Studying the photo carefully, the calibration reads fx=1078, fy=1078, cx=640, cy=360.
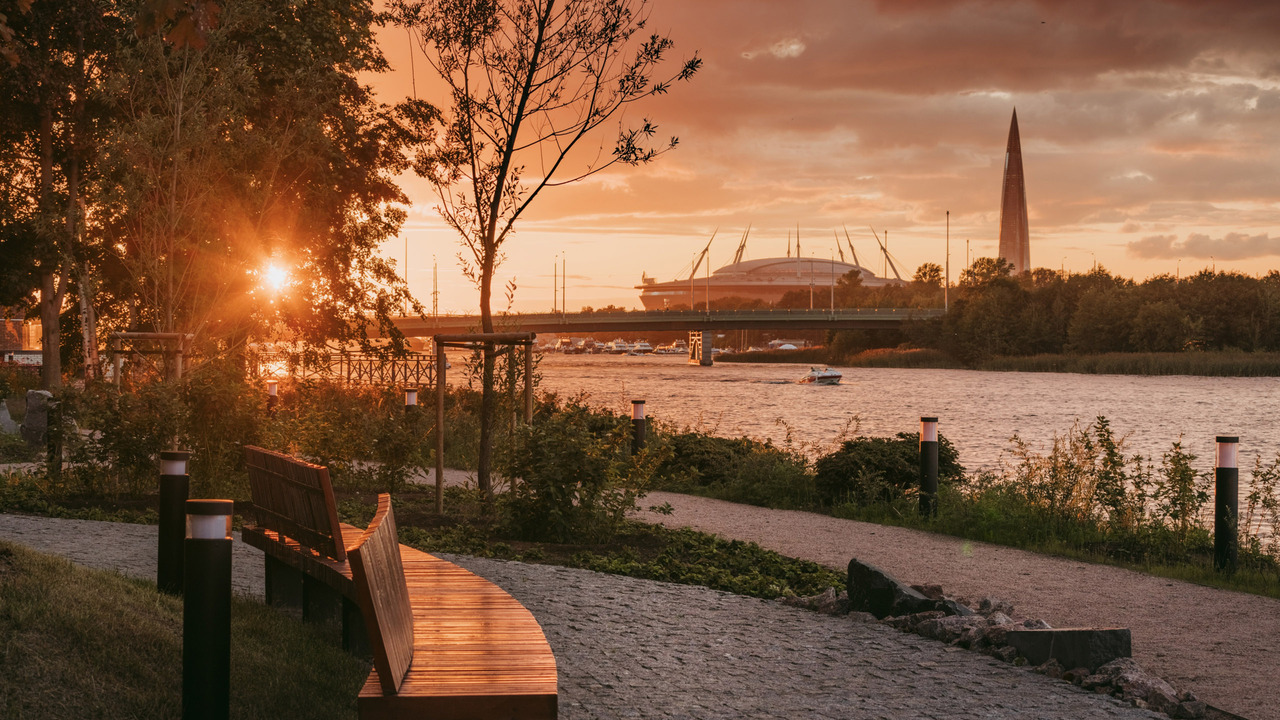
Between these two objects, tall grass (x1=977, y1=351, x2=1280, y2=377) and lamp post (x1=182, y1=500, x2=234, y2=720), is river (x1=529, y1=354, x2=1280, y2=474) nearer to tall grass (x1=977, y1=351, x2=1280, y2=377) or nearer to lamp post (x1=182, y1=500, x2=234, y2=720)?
tall grass (x1=977, y1=351, x2=1280, y2=377)

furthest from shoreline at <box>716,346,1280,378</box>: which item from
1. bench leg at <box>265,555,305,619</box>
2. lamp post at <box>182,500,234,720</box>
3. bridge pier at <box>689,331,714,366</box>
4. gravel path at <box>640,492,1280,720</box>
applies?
lamp post at <box>182,500,234,720</box>

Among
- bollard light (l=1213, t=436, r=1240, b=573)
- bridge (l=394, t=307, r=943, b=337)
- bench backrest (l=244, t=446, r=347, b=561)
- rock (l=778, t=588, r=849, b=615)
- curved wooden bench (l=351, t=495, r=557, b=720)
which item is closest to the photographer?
curved wooden bench (l=351, t=495, r=557, b=720)

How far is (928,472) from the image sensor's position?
37.6 ft

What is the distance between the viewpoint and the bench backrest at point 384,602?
330 cm

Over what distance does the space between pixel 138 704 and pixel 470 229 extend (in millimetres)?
7546

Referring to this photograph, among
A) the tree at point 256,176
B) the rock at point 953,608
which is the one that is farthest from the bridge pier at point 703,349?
the rock at point 953,608

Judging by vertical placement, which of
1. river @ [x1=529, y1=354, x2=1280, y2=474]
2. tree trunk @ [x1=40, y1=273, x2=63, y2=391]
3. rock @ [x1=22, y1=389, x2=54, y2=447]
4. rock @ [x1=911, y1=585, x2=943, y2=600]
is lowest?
river @ [x1=529, y1=354, x2=1280, y2=474]

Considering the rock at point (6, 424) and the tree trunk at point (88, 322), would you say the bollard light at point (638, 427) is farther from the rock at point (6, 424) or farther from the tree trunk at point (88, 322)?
the tree trunk at point (88, 322)

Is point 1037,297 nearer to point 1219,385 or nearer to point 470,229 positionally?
point 1219,385

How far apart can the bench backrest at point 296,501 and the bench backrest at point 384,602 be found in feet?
2.67

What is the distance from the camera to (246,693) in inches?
187

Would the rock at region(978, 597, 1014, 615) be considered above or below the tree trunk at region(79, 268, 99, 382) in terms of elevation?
below

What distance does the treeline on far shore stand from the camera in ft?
268

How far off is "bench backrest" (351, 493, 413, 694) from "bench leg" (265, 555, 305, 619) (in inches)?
97.2
